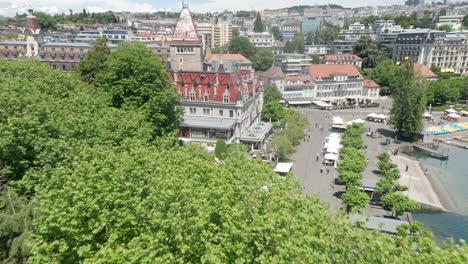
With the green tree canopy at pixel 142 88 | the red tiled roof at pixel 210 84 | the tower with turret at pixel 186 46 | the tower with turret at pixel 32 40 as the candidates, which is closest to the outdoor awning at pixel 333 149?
the red tiled roof at pixel 210 84

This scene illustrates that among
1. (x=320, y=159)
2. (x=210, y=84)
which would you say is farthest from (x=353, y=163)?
(x=210, y=84)

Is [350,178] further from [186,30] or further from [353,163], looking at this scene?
[186,30]

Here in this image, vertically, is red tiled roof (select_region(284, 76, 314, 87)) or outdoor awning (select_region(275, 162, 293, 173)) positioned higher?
Result: red tiled roof (select_region(284, 76, 314, 87))

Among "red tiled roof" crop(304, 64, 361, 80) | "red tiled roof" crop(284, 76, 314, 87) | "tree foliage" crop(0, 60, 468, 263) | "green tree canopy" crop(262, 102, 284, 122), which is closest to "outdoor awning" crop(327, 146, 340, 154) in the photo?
"green tree canopy" crop(262, 102, 284, 122)

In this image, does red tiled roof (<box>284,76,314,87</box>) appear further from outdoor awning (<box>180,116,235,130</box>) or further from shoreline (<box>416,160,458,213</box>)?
shoreline (<box>416,160,458,213</box>)

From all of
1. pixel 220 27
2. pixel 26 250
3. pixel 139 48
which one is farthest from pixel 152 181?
pixel 220 27

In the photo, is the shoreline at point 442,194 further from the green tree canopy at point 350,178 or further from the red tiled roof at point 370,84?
the red tiled roof at point 370,84
